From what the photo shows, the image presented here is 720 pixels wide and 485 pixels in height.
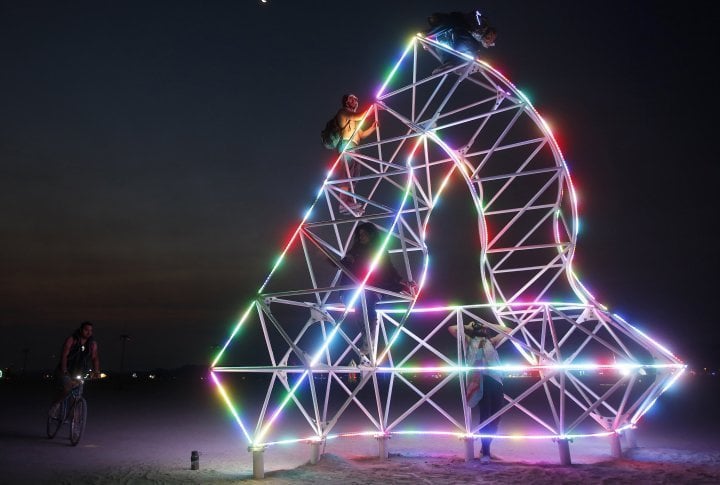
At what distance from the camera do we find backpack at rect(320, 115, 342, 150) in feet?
33.1

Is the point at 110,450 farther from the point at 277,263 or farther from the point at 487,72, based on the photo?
the point at 487,72

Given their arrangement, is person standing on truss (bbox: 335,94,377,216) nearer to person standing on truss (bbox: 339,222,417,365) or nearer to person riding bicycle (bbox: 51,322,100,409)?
person standing on truss (bbox: 339,222,417,365)

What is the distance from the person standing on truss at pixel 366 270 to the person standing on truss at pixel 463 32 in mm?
3250

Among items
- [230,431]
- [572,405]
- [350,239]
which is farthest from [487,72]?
[572,405]

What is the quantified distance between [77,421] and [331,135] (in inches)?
307

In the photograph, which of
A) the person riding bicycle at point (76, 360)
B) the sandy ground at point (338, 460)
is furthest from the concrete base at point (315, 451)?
the person riding bicycle at point (76, 360)

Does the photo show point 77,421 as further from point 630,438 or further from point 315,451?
point 630,438

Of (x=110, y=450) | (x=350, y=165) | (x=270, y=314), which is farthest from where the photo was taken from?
(x=110, y=450)

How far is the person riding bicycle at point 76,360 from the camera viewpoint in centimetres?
1095

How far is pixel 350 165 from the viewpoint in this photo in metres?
10.6

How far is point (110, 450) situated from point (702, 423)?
1751 cm

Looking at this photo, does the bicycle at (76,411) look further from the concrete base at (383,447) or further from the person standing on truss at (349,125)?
the person standing on truss at (349,125)

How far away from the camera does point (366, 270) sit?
910 centimetres

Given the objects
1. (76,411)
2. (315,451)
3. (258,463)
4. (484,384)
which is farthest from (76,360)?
(484,384)
